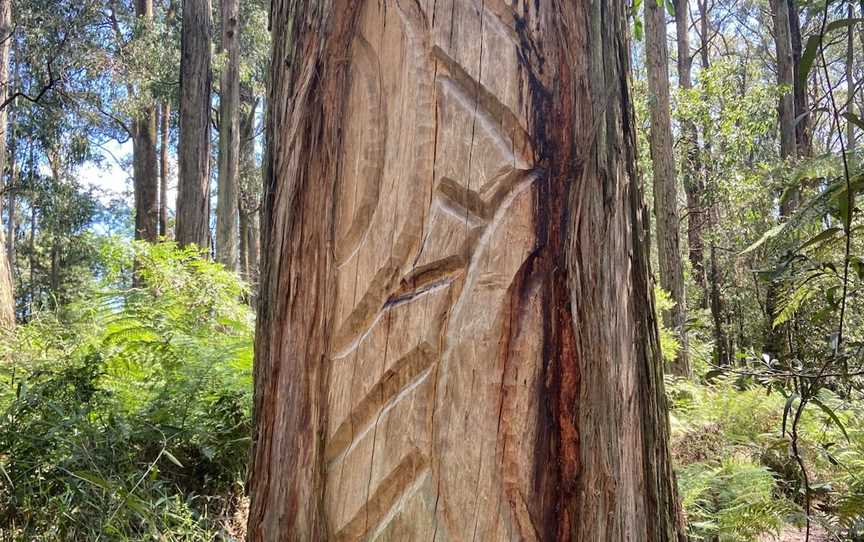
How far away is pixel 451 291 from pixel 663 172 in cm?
818

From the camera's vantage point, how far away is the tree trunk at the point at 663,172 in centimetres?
838

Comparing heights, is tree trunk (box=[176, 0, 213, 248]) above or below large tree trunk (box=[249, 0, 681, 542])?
above

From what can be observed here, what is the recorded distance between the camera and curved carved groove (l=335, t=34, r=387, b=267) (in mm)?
1252

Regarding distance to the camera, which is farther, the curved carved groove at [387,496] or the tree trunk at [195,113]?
the tree trunk at [195,113]

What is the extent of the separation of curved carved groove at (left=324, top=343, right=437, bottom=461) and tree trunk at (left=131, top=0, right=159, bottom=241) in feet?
36.1

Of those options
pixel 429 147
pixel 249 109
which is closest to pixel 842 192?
pixel 429 147

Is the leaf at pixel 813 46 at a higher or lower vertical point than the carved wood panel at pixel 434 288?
higher

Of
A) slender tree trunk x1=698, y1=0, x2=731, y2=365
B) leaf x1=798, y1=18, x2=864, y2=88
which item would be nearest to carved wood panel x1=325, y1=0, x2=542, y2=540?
leaf x1=798, y1=18, x2=864, y2=88

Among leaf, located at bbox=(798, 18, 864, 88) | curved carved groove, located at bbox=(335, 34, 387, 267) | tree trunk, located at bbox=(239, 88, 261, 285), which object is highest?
tree trunk, located at bbox=(239, 88, 261, 285)

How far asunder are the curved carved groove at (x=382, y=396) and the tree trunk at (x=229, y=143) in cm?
1033

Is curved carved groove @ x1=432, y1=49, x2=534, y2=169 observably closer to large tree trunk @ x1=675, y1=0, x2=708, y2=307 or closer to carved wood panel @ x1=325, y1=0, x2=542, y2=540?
carved wood panel @ x1=325, y1=0, x2=542, y2=540

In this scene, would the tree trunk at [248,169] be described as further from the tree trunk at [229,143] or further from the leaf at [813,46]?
the leaf at [813,46]

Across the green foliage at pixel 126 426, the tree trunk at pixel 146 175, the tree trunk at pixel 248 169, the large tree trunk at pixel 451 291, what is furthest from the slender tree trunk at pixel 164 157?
the large tree trunk at pixel 451 291

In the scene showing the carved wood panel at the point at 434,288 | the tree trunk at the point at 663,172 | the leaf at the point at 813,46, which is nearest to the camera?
the carved wood panel at the point at 434,288
